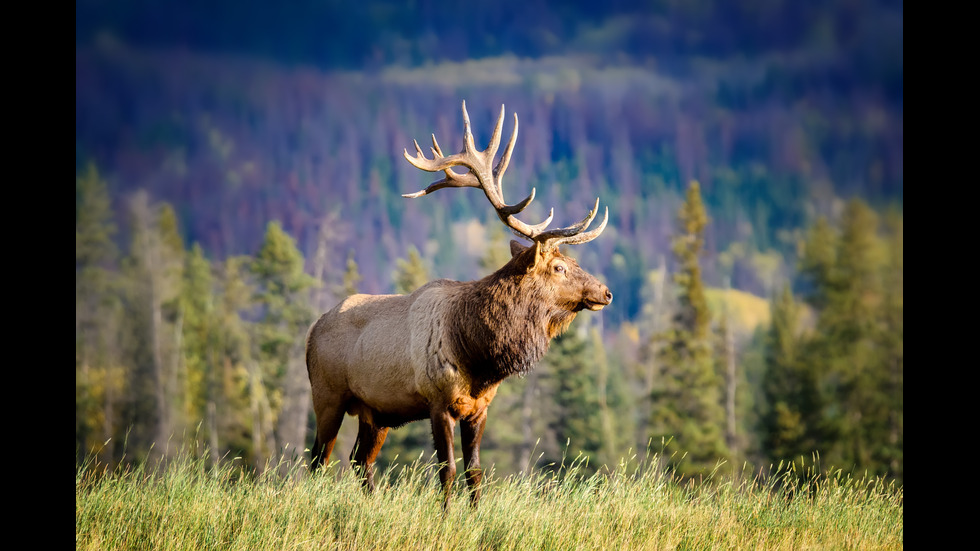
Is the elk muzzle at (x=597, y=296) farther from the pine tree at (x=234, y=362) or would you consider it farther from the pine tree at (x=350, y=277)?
the pine tree at (x=234, y=362)

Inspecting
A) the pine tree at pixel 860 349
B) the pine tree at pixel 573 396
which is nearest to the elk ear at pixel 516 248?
the pine tree at pixel 573 396

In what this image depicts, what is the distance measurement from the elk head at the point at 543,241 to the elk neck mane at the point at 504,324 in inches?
2.3

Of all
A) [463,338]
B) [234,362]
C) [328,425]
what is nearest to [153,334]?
[234,362]

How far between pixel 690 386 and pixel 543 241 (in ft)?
83.1

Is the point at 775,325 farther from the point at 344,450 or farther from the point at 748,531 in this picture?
the point at 748,531

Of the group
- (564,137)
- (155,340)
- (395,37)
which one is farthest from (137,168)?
(395,37)

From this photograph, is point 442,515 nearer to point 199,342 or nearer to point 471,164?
point 471,164

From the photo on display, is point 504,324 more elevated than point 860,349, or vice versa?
point 504,324

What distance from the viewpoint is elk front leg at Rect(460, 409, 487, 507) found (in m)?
7.17

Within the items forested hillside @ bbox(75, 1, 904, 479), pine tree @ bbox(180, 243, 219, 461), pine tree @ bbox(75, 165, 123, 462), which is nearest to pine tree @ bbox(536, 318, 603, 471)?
Answer: forested hillside @ bbox(75, 1, 904, 479)

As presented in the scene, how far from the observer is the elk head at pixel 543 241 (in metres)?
7.48

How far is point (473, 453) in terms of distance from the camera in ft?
24.3
